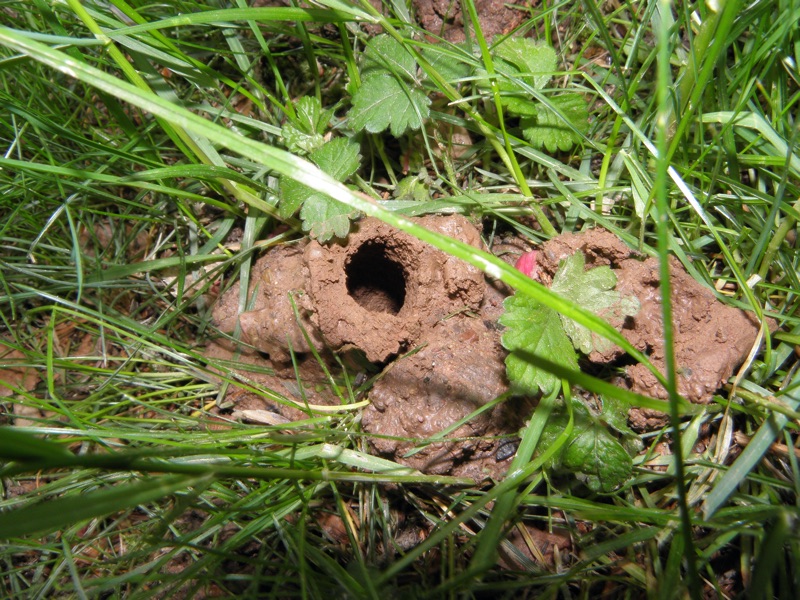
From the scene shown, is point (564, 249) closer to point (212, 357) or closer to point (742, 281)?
point (742, 281)

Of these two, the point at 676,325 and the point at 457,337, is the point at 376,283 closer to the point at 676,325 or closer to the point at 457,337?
the point at 457,337

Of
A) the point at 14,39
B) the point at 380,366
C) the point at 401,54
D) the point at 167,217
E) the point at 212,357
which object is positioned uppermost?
the point at 401,54

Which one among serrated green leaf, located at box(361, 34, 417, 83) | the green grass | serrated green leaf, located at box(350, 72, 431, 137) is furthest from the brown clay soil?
serrated green leaf, located at box(361, 34, 417, 83)

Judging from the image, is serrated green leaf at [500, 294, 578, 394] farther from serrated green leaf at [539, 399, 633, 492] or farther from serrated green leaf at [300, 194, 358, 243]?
serrated green leaf at [300, 194, 358, 243]

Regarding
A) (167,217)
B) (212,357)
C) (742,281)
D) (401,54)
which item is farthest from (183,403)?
(742,281)

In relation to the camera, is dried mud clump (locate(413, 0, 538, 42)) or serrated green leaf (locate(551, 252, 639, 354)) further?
dried mud clump (locate(413, 0, 538, 42))

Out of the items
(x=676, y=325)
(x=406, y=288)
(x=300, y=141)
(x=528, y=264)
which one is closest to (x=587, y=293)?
(x=528, y=264)

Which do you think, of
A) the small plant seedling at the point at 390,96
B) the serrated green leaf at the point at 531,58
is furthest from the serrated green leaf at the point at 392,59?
the serrated green leaf at the point at 531,58
